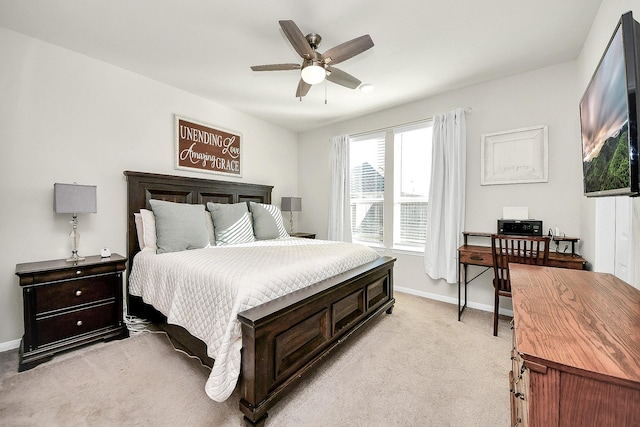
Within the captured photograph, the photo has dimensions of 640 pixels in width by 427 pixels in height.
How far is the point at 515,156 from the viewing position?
296 cm

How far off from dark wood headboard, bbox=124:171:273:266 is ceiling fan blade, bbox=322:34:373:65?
223 cm

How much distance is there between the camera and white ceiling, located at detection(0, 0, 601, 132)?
1.94m

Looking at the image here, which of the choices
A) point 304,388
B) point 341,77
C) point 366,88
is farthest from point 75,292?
point 366,88

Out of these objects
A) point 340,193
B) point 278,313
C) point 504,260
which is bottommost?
point 278,313

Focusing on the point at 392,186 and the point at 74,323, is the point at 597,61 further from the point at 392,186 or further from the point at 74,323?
the point at 74,323

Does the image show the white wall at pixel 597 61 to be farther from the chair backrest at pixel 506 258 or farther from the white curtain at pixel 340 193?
the white curtain at pixel 340 193

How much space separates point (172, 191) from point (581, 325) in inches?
139

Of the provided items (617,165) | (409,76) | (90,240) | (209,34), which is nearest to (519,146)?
(409,76)

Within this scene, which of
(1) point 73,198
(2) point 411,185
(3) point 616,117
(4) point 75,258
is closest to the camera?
(3) point 616,117

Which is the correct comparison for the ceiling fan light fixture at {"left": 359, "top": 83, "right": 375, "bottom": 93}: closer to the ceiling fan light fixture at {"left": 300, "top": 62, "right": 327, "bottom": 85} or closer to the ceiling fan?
the ceiling fan

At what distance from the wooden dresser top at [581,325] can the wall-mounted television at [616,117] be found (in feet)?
1.40

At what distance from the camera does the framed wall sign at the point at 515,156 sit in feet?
9.21

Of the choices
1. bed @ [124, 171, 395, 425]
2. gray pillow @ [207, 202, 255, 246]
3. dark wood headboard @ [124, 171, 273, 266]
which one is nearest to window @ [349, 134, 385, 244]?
bed @ [124, 171, 395, 425]

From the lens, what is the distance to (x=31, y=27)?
2148 millimetres
